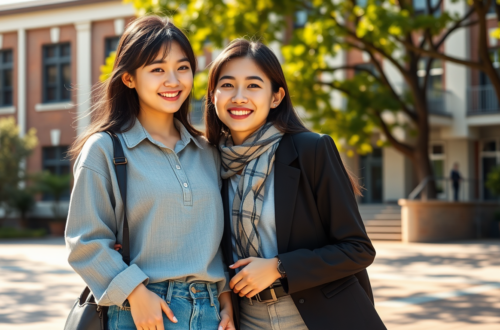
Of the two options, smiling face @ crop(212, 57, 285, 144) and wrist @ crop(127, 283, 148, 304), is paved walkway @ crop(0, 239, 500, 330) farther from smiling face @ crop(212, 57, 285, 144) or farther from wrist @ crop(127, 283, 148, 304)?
wrist @ crop(127, 283, 148, 304)

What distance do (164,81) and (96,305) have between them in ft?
2.92

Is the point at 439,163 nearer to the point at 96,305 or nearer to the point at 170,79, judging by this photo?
the point at 170,79

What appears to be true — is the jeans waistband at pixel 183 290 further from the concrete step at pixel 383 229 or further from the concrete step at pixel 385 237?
the concrete step at pixel 383 229

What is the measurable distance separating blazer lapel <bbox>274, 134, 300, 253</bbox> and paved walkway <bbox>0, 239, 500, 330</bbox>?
14.4 ft

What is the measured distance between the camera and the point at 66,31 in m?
28.8

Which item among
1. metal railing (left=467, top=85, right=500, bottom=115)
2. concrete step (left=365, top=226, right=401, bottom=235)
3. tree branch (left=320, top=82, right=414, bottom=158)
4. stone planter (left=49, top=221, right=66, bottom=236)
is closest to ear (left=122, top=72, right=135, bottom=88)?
tree branch (left=320, top=82, right=414, bottom=158)

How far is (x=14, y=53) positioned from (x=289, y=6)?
18674 millimetres

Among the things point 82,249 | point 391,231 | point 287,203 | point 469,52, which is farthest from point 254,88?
point 469,52

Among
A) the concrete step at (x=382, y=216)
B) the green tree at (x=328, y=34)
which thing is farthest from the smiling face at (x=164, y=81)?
the concrete step at (x=382, y=216)

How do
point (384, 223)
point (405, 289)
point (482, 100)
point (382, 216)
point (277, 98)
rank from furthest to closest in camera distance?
point (482, 100) → point (382, 216) → point (384, 223) → point (405, 289) → point (277, 98)

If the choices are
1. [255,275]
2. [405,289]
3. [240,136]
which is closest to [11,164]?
[405,289]

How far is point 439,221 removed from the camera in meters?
19.4

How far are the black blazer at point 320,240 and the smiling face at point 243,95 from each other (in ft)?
0.76

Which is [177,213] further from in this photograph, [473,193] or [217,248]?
[473,193]
